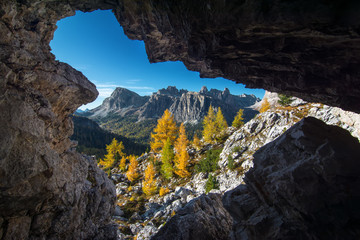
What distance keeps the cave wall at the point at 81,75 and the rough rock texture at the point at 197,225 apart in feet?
19.6

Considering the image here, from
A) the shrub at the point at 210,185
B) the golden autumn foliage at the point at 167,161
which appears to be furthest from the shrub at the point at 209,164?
the golden autumn foliage at the point at 167,161

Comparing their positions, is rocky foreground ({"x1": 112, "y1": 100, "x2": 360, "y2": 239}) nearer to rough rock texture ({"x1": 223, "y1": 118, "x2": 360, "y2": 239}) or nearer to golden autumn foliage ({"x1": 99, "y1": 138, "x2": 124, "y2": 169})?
rough rock texture ({"x1": 223, "y1": 118, "x2": 360, "y2": 239})

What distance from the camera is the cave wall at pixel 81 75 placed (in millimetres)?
6688

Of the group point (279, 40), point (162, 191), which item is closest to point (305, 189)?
point (279, 40)

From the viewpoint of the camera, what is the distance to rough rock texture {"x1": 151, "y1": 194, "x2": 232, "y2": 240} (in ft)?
39.7

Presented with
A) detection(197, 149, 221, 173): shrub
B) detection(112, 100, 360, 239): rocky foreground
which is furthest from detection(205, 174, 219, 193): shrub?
detection(112, 100, 360, 239): rocky foreground

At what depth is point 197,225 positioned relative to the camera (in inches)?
494

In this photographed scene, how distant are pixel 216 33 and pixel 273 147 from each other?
27.8 ft

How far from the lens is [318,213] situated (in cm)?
613

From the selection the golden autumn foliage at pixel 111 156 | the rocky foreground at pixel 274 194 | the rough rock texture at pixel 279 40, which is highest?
the golden autumn foliage at pixel 111 156

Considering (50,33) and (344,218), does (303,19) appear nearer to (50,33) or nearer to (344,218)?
(344,218)

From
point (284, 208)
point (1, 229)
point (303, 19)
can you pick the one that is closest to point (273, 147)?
point (284, 208)

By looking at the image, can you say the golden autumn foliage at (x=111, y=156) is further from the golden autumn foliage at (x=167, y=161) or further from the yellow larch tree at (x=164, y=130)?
the golden autumn foliage at (x=167, y=161)

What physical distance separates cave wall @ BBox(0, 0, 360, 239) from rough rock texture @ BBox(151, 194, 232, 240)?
599 cm
